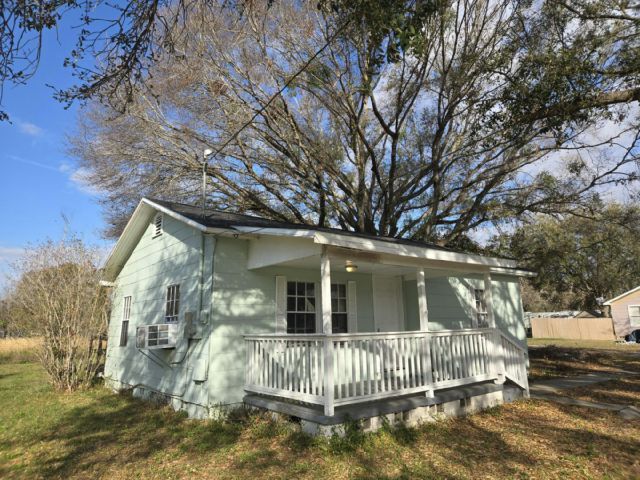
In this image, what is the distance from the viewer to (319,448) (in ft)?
18.2

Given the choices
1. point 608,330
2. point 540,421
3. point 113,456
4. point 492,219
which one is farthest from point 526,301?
point 113,456

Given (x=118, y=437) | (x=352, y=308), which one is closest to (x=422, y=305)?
(x=352, y=308)

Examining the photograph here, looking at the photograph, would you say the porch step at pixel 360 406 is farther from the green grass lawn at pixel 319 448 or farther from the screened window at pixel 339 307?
the screened window at pixel 339 307

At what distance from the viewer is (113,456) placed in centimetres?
593

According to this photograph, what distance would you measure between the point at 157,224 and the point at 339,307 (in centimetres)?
507

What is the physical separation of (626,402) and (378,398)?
5.56 m

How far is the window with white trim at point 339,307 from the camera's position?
30.0 ft

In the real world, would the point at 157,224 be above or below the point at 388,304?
above

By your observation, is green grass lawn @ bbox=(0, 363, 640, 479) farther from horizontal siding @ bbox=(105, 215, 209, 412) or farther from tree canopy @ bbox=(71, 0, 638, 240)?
tree canopy @ bbox=(71, 0, 638, 240)

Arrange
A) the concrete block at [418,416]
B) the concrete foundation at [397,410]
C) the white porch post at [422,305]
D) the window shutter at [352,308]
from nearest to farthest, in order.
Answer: the concrete foundation at [397,410] → the concrete block at [418,416] → the white porch post at [422,305] → the window shutter at [352,308]

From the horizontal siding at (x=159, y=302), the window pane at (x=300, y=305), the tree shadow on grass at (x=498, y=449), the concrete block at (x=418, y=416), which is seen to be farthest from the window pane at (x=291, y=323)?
the tree shadow on grass at (x=498, y=449)

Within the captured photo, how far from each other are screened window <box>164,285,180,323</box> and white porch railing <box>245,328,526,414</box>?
88.5 inches

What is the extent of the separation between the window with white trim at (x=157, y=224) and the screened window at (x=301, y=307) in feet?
12.9

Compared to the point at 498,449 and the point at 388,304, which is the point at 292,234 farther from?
the point at 388,304
